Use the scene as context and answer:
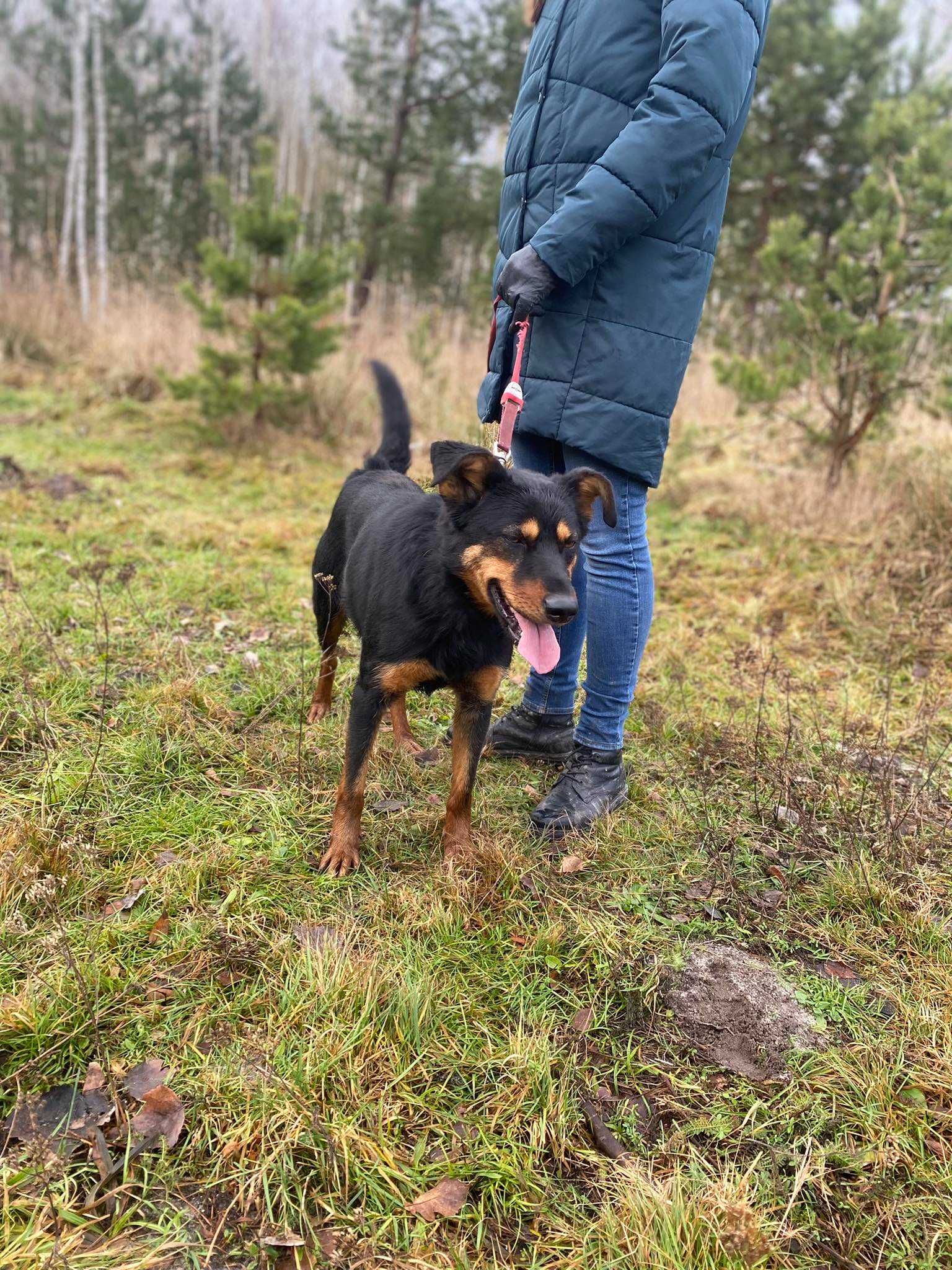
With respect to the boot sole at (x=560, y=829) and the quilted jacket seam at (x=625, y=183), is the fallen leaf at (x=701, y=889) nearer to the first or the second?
the boot sole at (x=560, y=829)

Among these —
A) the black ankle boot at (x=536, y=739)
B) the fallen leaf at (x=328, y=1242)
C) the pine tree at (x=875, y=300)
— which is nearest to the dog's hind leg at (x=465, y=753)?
the black ankle boot at (x=536, y=739)

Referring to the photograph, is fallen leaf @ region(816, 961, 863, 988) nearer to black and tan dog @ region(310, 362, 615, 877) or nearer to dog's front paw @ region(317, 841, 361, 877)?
black and tan dog @ region(310, 362, 615, 877)

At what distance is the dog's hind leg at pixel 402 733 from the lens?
313 centimetres

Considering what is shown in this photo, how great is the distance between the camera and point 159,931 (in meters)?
2.02

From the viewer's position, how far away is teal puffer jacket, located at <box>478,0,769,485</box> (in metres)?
2.20

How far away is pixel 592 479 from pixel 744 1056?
1.58m

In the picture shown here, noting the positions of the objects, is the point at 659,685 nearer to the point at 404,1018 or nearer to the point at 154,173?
the point at 404,1018

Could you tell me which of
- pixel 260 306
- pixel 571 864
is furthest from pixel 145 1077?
pixel 260 306

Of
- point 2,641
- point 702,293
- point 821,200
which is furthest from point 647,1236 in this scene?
point 821,200

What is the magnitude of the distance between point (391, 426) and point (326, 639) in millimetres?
997

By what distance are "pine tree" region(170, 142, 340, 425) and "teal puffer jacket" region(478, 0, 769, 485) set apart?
215 inches

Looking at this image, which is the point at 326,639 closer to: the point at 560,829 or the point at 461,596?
the point at 461,596

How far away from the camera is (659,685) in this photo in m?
3.88

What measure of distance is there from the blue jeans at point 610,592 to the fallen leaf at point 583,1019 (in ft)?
3.38
